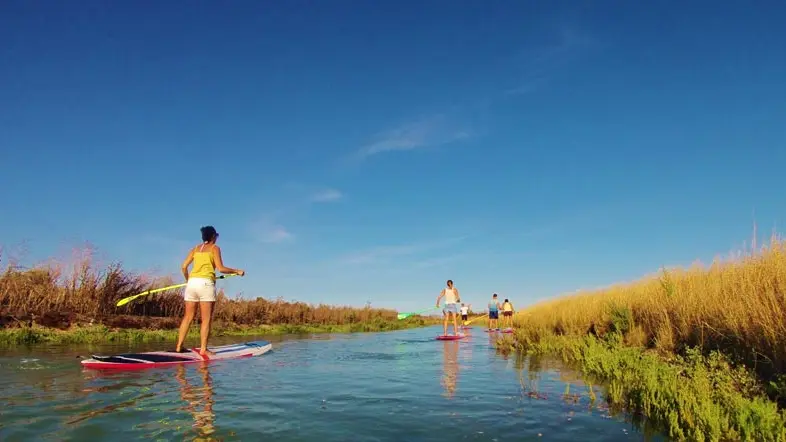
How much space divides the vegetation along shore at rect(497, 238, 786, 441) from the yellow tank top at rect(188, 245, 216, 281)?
835 centimetres

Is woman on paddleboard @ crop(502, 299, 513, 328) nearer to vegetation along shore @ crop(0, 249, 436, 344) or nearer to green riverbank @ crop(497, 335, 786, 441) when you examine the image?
vegetation along shore @ crop(0, 249, 436, 344)

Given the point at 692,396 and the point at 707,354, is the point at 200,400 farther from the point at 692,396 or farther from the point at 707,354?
the point at 707,354

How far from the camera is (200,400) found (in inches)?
→ 252

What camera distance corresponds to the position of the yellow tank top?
36.9 ft

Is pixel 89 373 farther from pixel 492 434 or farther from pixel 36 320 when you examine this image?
pixel 36 320

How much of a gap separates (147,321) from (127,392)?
13504 millimetres

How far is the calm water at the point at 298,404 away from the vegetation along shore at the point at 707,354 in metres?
0.53

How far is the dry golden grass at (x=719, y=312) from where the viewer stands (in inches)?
278

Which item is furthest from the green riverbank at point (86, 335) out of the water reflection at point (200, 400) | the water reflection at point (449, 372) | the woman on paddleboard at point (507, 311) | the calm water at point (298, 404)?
the woman on paddleboard at point (507, 311)

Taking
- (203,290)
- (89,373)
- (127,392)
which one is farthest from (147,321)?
(127,392)

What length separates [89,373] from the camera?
862 cm

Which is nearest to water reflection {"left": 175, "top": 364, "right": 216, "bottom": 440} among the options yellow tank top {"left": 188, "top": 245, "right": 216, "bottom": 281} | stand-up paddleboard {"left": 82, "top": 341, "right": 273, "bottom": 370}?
stand-up paddleboard {"left": 82, "top": 341, "right": 273, "bottom": 370}

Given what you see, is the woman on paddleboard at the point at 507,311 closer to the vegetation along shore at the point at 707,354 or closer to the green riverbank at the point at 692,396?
the vegetation along shore at the point at 707,354

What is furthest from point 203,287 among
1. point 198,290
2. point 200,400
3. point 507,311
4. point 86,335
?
point 507,311
